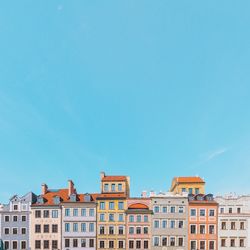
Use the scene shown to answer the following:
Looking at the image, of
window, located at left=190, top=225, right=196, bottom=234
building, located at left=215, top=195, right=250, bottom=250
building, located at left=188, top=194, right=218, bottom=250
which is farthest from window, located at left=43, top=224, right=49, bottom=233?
building, located at left=215, top=195, right=250, bottom=250

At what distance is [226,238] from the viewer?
6706cm

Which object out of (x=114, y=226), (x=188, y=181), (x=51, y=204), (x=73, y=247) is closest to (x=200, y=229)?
(x=188, y=181)

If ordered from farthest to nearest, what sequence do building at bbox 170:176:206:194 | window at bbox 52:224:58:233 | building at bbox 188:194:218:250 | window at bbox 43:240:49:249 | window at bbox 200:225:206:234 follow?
1. building at bbox 170:176:206:194
2. window at bbox 52:224:58:233
3. window at bbox 43:240:49:249
4. window at bbox 200:225:206:234
5. building at bbox 188:194:218:250

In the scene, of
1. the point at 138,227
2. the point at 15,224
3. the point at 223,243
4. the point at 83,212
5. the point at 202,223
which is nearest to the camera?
the point at 223,243

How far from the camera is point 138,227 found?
224 feet

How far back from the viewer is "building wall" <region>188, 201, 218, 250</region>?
67.1m

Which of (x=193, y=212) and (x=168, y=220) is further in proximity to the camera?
(x=193, y=212)

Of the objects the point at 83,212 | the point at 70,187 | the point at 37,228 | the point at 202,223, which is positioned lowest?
the point at 37,228

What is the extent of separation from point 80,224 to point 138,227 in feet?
37.1

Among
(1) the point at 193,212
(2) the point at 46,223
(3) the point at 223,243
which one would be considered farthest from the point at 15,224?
(3) the point at 223,243

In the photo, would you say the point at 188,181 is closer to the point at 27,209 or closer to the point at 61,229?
the point at 61,229

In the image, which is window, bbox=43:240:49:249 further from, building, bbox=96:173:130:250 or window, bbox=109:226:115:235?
window, bbox=109:226:115:235

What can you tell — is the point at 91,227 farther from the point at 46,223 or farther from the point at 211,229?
the point at 211,229

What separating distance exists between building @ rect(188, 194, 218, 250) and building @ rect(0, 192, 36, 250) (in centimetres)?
3155
